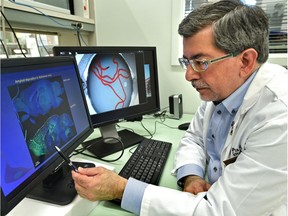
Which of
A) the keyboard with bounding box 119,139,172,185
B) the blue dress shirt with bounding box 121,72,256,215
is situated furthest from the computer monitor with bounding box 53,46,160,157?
the blue dress shirt with bounding box 121,72,256,215

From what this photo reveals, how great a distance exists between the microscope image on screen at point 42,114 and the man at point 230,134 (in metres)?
0.14

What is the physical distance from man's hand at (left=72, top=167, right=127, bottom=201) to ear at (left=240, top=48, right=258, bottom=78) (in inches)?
22.7

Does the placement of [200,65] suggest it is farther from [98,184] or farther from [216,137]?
[98,184]

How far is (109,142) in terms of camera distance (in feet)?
3.74

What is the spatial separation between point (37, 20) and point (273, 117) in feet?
3.89

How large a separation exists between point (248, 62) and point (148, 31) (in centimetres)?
104

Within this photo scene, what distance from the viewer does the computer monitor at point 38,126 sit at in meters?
0.49

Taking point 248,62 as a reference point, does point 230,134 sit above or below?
below

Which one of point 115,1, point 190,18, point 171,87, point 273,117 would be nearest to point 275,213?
point 273,117

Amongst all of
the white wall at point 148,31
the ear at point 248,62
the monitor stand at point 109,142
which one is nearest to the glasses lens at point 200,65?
the ear at point 248,62

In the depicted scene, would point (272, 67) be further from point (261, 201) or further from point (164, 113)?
point (164, 113)

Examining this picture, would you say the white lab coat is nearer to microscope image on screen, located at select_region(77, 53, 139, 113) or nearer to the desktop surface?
the desktop surface

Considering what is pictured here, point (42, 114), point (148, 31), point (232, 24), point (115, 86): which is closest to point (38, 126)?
point (42, 114)

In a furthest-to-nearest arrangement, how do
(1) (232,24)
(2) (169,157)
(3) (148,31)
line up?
(3) (148,31) < (2) (169,157) < (1) (232,24)
